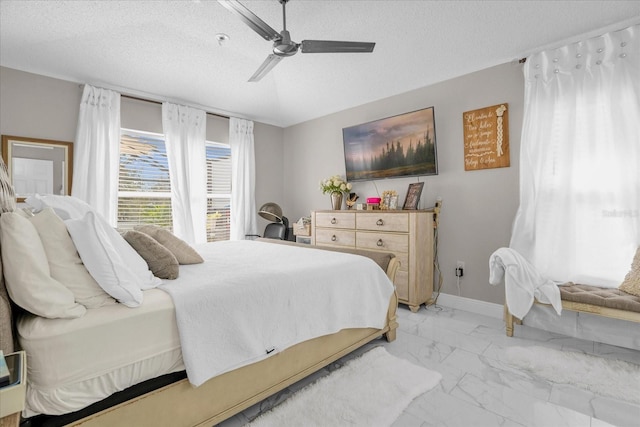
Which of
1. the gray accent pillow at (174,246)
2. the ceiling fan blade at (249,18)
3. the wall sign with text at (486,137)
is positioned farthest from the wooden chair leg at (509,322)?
the ceiling fan blade at (249,18)

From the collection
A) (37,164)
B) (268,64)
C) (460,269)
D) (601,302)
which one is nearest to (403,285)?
(460,269)

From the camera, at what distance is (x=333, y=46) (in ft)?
6.98

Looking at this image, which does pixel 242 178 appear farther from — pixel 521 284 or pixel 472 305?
pixel 521 284

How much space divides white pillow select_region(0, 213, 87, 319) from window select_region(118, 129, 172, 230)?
9.53 feet

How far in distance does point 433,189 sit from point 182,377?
3109mm

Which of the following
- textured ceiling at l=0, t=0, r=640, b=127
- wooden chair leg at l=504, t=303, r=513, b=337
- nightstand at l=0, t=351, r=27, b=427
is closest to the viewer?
nightstand at l=0, t=351, r=27, b=427

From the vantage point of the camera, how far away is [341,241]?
386cm

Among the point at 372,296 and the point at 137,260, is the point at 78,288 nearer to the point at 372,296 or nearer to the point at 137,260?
the point at 137,260

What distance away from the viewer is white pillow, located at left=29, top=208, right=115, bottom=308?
3.97 ft

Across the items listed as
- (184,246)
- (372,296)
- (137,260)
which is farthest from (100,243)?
(372,296)

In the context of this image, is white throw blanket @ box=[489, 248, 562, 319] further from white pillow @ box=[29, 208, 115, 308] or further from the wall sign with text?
white pillow @ box=[29, 208, 115, 308]

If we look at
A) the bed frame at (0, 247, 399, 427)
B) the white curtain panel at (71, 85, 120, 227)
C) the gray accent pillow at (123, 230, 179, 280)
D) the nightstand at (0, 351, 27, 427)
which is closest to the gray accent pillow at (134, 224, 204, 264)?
the gray accent pillow at (123, 230, 179, 280)

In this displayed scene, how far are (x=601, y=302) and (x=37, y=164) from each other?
5173 millimetres

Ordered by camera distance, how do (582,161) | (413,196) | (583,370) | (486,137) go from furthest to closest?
(413,196)
(486,137)
(582,161)
(583,370)
